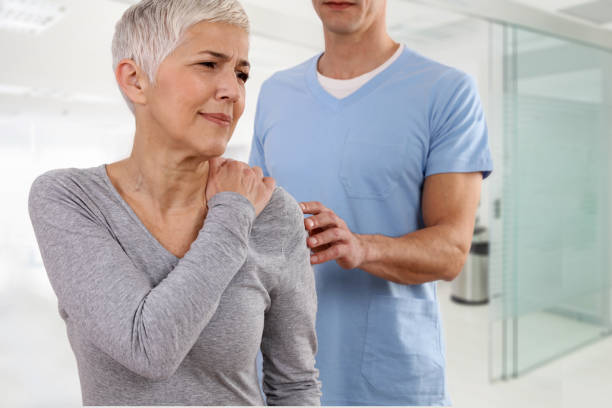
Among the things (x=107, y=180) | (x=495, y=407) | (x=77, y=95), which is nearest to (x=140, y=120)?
(x=107, y=180)

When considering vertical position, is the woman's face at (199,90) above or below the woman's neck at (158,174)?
above

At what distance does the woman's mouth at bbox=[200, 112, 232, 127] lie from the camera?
849mm

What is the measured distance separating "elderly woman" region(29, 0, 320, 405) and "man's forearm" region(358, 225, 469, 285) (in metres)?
0.20

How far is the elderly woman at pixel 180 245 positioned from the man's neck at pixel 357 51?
48 cm

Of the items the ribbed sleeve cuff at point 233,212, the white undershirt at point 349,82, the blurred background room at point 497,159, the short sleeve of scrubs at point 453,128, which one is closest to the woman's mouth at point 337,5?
the white undershirt at point 349,82

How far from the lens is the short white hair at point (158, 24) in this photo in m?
0.82

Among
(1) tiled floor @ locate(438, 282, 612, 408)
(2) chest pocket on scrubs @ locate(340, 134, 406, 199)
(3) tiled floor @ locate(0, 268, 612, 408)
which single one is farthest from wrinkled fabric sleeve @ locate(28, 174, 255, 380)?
(1) tiled floor @ locate(438, 282, 612, 408)

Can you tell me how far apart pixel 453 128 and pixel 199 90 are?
2.22 feet

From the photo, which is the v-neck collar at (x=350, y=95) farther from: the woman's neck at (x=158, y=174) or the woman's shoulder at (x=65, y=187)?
the woman's shoulder at (x=65, y=187)

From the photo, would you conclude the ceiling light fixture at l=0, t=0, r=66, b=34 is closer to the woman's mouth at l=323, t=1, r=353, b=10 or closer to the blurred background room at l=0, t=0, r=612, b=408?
the blurred background room at l=0, t=0, r=612, b=408

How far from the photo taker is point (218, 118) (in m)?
0.85

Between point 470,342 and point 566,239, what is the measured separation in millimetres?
1105

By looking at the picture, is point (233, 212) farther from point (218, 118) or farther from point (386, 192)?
point (386, 192)

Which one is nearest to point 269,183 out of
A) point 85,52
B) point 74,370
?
point 85,52
